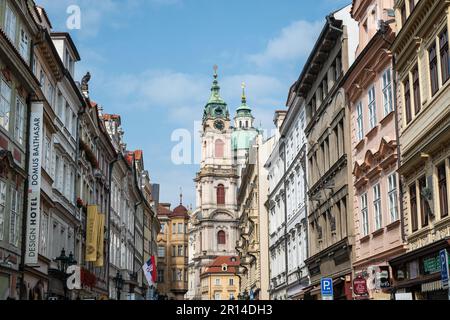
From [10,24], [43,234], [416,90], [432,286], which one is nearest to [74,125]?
[43,234]

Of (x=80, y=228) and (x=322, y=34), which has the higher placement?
(x=322, y=34)

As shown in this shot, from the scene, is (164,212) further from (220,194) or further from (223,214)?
(220,194)

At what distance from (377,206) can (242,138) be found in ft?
498

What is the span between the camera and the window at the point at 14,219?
24.5 metres

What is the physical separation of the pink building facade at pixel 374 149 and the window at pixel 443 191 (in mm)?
3881

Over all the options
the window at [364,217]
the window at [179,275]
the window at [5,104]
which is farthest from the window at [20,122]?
the window at [179,275]

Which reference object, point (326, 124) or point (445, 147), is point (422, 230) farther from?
point (326, 124)

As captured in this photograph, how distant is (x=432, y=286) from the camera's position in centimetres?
1989

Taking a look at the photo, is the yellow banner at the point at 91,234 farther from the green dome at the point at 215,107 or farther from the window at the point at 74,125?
the green dome at the point at 215,107

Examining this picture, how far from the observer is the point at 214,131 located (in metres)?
169

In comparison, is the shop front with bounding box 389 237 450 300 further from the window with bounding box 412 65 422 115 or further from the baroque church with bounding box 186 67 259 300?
the baroque church with bounding box 186 67 259 300

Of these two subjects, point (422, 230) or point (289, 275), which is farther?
point (289, 275)
